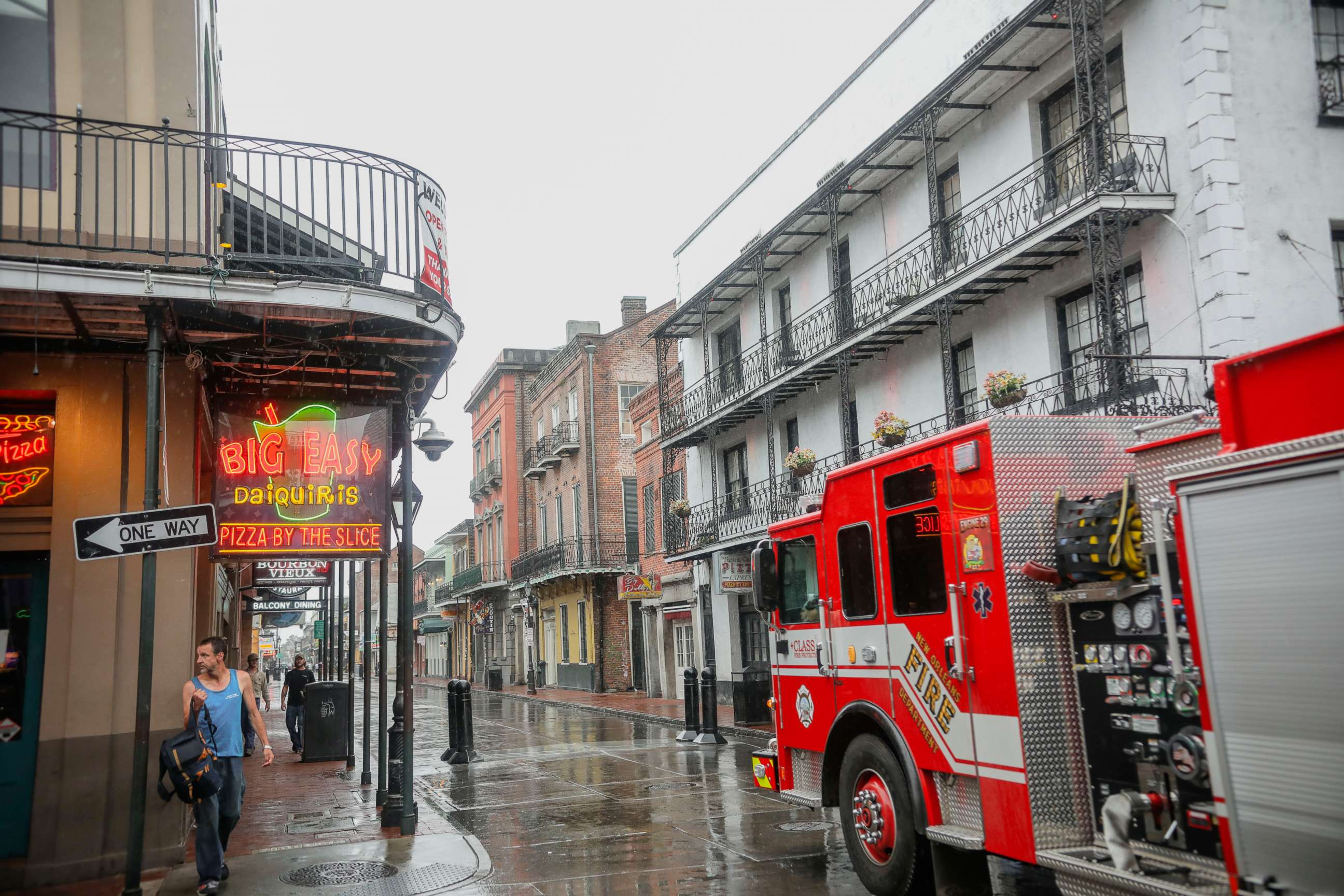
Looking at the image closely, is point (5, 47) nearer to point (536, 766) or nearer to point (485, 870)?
point (485, 870)

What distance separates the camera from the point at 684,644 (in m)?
31.2

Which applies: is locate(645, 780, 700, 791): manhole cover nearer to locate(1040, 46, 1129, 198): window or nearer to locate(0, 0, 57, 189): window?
locate(1040, 46, 1129, 198): window

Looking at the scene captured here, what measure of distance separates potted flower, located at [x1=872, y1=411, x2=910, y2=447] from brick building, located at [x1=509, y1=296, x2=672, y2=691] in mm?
19890

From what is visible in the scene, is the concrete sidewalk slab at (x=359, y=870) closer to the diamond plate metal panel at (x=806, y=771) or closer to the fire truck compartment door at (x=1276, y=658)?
the diamond plate metal panel at (x=806, y=771)

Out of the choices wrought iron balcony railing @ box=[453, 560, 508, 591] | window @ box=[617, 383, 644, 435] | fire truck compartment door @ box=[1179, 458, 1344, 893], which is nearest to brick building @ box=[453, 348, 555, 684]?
wrought iron balcony railing @ box=[453, 560, 508, 591]

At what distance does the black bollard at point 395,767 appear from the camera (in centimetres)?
1036

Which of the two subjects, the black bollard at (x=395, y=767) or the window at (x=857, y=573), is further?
the black bollard at (x=395, y=767)

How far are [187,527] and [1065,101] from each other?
Answer: 1328 cm

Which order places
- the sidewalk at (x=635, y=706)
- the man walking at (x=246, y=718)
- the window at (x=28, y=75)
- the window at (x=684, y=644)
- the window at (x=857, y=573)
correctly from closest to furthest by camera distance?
the window at (x=857, y=573) → the window at (x=28, y=75) → the man walking at (x=246, y=718) → the sidewalk at (x=635, y=706) → the window at (x=684, y=644)

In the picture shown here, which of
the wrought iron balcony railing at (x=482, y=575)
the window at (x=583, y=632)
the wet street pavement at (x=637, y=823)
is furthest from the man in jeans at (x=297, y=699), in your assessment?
the wrought iron balcony railing at (x=482, y=575)

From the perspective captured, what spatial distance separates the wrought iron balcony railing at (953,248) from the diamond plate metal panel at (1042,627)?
7937mm

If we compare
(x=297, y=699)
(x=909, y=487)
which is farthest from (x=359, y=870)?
(x=297, y=699)

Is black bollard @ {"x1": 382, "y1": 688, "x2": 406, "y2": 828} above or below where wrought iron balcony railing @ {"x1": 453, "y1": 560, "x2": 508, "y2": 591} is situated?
below

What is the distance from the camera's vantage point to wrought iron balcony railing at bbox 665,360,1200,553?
1256cm
